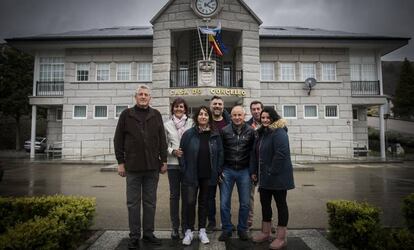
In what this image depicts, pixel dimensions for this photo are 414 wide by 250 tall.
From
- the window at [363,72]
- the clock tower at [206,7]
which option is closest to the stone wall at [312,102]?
the window at [363,72]

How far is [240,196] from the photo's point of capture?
4609 mm

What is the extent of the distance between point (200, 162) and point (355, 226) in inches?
91.6

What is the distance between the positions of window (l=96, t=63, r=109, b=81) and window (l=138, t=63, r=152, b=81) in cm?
257

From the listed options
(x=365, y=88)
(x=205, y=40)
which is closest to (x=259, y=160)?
(x=205, y=40)

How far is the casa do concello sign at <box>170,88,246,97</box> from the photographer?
680 inches

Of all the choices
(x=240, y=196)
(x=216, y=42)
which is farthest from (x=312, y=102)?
(x=240, y=196)

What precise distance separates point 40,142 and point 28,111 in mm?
4475

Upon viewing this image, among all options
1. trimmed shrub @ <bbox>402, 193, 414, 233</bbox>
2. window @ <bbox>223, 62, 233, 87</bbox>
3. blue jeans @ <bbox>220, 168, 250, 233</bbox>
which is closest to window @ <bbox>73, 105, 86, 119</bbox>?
window @ <bbox>223, 62, 233, 87</bbox>

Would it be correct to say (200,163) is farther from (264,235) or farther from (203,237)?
(264,235)

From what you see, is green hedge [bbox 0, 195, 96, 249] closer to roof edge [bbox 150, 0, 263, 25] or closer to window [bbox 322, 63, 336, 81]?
roof edge [bbox 150, 0, 263, 25]

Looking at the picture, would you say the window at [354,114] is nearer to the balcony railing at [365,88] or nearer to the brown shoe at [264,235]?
the balcony railing at [365,88]

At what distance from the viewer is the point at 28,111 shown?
1160 inches

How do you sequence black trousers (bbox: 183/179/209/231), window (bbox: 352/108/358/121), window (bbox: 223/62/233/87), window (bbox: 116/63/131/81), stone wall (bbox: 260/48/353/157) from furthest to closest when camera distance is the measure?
window (bbox: 352/108/358/121) < window (bbox: 116/63/131/81) < stone wall (bbox: 260/48/353/157) < window (bbox: 223/62/233/87) < black trousers (bbox: 183/179/209/231)

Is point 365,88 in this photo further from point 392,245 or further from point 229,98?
point 392,245
